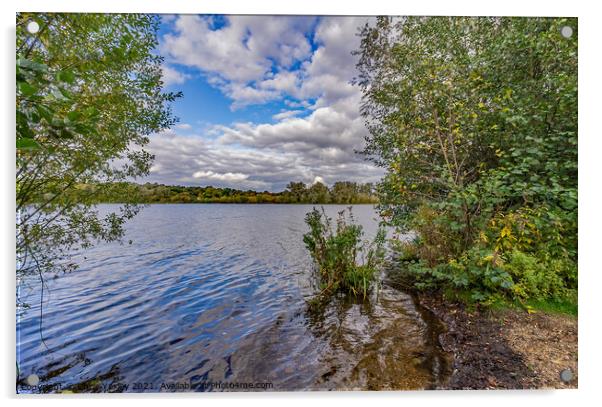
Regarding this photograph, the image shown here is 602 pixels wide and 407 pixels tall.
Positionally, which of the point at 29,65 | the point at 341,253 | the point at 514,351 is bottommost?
the point at 514,351

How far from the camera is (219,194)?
3951 mm

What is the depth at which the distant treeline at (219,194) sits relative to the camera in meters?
3.33

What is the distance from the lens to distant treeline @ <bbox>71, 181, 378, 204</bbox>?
3.33 m

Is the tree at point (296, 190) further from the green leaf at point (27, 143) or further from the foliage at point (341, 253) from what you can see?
the green leaf at point (27, 143)

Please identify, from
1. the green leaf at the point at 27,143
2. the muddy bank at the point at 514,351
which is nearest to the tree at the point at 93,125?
the green leaf at the point at 27,143

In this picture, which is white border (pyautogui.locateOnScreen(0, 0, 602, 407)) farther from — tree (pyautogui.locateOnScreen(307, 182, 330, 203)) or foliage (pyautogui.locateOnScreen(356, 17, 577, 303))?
tree (pyautogui.locateOnScreen(307, 182, 330, 203))

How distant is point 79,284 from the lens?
3.41 metres

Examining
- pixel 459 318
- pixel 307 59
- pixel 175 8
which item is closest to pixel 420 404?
pixel 459 318

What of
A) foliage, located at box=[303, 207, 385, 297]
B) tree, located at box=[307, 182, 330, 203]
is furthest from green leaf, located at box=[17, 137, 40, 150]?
foliage, located at box=[303, 207, 385, 297]

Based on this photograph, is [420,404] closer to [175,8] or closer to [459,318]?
[459,318]

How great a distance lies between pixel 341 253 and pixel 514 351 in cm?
252

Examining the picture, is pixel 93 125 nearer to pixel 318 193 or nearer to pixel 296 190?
pixel 296 190

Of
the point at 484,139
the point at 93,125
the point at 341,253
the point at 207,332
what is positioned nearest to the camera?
the point at 93,125

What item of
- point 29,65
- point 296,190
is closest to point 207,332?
point 296,190
